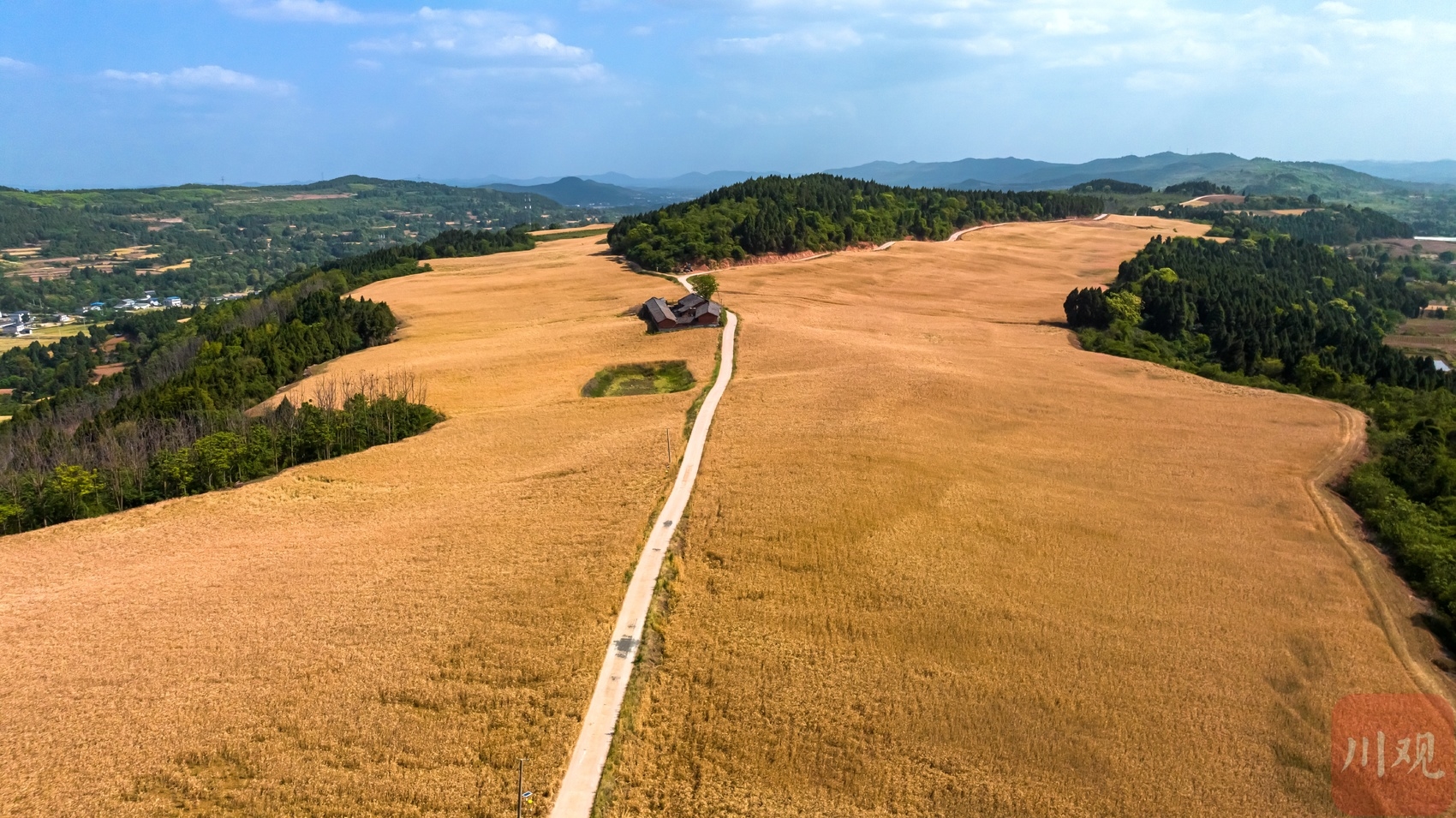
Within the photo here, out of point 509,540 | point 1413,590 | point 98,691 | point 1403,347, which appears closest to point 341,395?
point 509,540

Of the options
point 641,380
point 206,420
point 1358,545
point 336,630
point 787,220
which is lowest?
point 1358,545

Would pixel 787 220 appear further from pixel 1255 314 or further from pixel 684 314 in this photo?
pixel 1255 314

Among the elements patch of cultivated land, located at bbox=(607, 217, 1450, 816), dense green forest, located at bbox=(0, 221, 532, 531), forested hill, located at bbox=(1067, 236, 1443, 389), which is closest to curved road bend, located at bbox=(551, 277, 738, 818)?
patch of cultivated land, located at bbox=(607, 217, 1450, 816)

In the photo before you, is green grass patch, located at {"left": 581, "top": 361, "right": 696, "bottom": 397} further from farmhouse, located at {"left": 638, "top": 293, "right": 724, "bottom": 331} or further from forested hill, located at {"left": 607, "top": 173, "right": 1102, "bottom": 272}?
forested hill, located at {"left": 607, "top": 173, "right": 1102, "bottom": 272}

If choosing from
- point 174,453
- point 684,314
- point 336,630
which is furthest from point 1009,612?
point 684,314

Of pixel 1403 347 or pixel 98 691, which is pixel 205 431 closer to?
pixel 98 691
